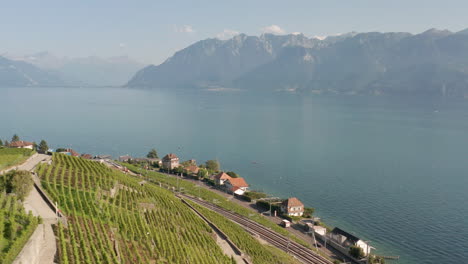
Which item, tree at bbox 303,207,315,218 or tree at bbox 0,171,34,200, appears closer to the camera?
tree at bbox 0,171,34,200

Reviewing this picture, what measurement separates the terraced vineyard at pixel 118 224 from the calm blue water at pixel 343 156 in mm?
31190

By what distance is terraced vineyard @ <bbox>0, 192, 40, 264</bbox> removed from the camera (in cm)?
1769

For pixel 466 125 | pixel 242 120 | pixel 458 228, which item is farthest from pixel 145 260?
pixel 466 125

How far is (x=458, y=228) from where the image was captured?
56656 mm

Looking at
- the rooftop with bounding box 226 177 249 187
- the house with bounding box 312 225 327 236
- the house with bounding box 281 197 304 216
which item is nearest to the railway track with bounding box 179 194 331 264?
the house with bounding box 312 225 327 236

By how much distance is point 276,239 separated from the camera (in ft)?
156

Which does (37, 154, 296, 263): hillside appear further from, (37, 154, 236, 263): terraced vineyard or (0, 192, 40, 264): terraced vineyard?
(0, 192, 40, 264): terraced vineyard

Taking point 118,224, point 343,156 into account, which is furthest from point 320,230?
point 343,156

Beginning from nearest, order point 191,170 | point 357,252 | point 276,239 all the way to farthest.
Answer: point 357,252 → point 276,239 → point 191,170

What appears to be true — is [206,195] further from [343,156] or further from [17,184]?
[343,156]

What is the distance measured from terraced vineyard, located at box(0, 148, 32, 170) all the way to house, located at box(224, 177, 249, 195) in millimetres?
36561

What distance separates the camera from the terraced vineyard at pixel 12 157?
3826 cm

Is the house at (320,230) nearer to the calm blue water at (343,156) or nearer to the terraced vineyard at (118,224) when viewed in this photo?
the calm blue water at (343,156)

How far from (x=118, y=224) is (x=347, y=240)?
105 ft
